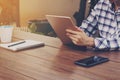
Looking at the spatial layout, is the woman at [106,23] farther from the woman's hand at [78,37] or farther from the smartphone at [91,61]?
the smartphone at [91,61]

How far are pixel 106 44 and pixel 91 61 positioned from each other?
0.34 metres

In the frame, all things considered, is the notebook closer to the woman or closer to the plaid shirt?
the woman

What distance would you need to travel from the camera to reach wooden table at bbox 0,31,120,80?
3.44 feet

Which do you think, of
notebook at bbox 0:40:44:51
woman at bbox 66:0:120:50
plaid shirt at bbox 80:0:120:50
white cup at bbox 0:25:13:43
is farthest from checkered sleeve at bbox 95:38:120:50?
white cup at bbox 0:25:13:43

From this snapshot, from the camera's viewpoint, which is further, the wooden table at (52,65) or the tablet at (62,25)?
the tablet at (62,25)

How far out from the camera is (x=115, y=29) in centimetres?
183

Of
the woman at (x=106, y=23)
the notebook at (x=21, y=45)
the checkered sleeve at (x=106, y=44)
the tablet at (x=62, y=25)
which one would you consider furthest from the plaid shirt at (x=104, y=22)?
the notebook at (x=21, y=45)

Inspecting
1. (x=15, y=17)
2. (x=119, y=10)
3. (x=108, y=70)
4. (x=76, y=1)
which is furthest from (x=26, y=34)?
(x=76, y=1)

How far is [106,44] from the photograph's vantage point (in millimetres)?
1555

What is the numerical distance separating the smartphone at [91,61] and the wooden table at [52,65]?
25mm

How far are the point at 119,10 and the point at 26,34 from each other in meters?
0.70

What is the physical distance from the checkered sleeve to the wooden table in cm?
5

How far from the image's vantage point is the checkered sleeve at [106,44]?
1.53 m

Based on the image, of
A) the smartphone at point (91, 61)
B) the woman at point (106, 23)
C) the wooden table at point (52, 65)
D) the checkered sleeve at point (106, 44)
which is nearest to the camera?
the wooden table at point (52, 65)
